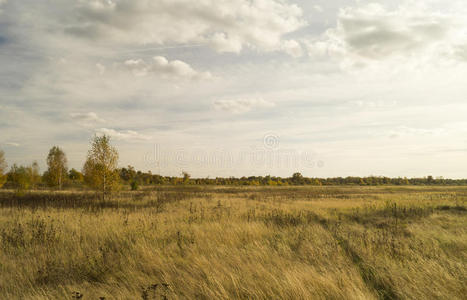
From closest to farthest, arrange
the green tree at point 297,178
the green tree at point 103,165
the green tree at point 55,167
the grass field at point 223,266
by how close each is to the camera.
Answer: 1. the grass field at point 223,266
2. the green tree at point 103,165
3. the green tree at point 55,167
4. the green tree at point 297,178

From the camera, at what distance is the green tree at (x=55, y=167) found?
141 ft

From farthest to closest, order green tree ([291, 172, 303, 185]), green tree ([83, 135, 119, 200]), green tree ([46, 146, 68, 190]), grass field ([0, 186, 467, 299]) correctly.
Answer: green tree ([291, 172, 303, 185]), green tree ([46, 146, 68, 190]), green tree ([83, 135, 119, 200]), grass field ([0, 186, 467, 299])

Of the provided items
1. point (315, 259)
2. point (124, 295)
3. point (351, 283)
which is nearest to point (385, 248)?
point (315, 259)

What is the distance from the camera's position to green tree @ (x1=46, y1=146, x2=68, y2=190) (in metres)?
42.9

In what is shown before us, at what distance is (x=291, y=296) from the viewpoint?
3.66m

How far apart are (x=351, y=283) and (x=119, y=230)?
6719 mm

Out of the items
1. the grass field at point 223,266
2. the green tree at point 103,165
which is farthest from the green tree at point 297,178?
the grass field at point 223,266

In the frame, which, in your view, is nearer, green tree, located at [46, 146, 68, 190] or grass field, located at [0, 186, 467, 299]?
grass field, located at [0, 186, 467, 299]

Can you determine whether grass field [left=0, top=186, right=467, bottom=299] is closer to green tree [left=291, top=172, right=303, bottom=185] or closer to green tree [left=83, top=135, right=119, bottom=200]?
green tree [left=83, top=135, right=119, bottom=200]

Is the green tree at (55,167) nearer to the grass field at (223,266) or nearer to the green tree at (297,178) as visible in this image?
the grass field at (223,266)

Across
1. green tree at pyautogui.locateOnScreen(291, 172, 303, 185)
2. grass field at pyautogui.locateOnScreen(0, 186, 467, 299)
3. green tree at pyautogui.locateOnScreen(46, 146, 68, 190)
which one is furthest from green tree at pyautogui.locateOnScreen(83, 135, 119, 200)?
green tree at pyautogui.locateOnScreen(291, 172, 303, 185)

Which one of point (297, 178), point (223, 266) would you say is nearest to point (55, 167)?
point (223, 266)

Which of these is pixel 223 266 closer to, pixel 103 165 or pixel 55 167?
pixel 103 165

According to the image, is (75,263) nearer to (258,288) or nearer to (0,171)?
(258,288)
